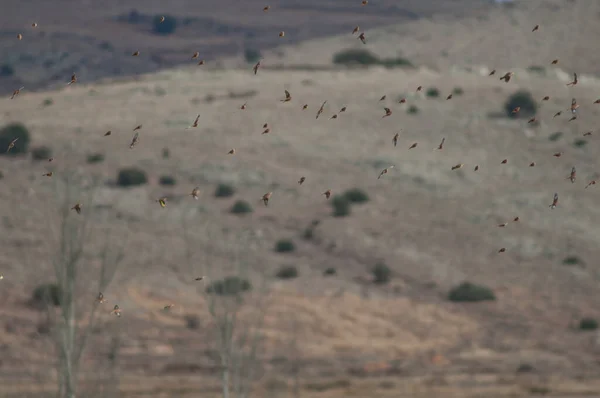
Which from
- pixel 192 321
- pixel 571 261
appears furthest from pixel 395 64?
pixel 192 321

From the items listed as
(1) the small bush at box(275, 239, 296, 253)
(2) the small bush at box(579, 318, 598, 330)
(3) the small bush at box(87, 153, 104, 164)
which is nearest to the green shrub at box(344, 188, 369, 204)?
(1) the small bush at box(275, 239, 296, 253)

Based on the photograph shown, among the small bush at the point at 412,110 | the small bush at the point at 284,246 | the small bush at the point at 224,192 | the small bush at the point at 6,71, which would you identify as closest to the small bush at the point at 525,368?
the small bush at the point at 284,246

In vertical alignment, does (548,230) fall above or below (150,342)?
above

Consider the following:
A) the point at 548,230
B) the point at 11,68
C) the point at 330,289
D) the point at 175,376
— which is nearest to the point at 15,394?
the point at 175,376

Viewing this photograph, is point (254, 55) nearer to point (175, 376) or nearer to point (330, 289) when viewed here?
point (330, 289)

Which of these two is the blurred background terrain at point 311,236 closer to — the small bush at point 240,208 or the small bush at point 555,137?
the small bush at point 240,208

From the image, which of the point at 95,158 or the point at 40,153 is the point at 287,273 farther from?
the point at 40,153
